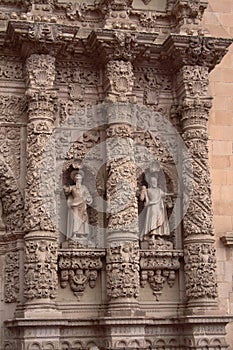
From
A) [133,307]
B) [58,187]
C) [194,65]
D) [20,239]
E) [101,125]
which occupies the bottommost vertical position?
[133,307]

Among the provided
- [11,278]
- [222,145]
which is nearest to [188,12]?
[222,145]

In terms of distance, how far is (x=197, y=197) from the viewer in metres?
10.1

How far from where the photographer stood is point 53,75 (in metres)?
9.96

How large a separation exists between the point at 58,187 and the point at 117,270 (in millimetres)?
1464

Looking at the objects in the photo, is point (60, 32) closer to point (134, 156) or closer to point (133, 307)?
point (134, 156)

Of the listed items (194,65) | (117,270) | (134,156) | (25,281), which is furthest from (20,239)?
(194,65)

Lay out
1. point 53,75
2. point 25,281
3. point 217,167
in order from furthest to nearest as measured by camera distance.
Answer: point 217,167
point 53,75
point 25,281

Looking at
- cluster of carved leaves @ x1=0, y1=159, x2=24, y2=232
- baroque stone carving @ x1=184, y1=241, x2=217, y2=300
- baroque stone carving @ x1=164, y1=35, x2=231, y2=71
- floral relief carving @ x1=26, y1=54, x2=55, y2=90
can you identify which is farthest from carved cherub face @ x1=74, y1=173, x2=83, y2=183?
baroque stone carving @ x1=164, y1=35, x2=231, y2=71

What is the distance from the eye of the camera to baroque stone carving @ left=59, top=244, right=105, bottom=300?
9617 millimetres

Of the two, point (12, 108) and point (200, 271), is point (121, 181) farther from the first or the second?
point (12, 108)

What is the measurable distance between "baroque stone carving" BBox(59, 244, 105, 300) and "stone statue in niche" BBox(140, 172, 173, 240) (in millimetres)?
782

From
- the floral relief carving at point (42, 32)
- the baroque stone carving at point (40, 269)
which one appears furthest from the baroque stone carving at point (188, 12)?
the baroque stone carving at point (40, 269)

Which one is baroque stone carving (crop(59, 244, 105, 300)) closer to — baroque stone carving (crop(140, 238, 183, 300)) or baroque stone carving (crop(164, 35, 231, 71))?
baroque stone carving (crop(140, 238, 183, 300))

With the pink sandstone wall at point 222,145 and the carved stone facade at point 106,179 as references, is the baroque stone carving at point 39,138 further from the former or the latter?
the pink sandstone wall at point 222,145
